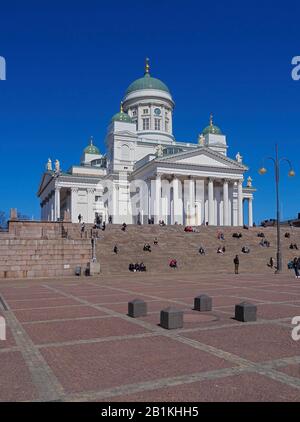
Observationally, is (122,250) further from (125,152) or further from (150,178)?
(125,152)

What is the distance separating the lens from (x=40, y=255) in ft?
117

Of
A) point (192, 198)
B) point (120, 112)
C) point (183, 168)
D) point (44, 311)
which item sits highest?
point (120, 112)

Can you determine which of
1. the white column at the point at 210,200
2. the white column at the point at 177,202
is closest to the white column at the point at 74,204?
the white column at the point at 177,202

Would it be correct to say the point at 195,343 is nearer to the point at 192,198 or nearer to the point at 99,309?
the point at 99,309

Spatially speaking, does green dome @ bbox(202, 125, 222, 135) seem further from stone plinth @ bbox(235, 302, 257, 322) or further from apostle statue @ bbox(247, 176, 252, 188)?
stone plinth @ bbox(235, 302, 257, 322)

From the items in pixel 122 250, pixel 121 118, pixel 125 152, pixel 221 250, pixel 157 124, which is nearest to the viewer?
pixel 122 250

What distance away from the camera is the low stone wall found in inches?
1369

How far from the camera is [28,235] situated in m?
38.8

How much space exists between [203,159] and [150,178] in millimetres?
9181

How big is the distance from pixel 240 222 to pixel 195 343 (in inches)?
2613

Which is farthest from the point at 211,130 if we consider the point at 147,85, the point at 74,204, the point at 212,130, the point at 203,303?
the point at 203,303

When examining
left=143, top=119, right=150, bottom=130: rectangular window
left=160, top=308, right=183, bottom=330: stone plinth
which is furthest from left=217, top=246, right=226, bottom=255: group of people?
left=143, top=119, right=150, bottom=130: rectangular window

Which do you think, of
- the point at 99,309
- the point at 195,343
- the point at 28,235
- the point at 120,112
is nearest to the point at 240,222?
the point at 120,112
